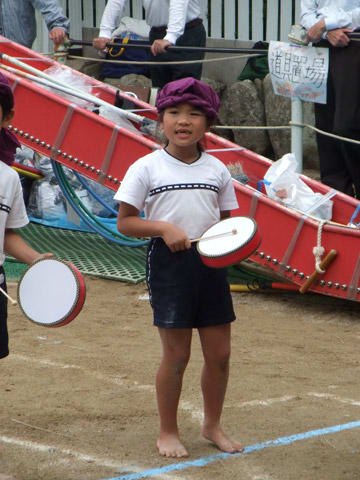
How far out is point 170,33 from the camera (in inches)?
295

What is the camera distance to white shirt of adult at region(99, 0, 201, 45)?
7.44 meters

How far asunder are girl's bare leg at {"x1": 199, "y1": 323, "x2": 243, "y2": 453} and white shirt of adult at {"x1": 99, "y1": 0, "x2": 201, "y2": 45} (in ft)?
14.0

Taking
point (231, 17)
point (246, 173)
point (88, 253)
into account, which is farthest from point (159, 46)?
point (231, 17)

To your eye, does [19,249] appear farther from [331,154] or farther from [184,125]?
[331,154]

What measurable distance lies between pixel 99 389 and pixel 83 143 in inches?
98.4

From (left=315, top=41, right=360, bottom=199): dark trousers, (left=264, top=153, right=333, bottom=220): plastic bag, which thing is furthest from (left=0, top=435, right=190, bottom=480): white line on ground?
(left=315, top=41, right=360, bottom=199): dark trousers

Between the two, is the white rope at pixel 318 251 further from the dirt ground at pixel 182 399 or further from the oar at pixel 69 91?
the oar at pixel 69 91

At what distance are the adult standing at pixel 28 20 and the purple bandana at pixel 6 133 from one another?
4.91m

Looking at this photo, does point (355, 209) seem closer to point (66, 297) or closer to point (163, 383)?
point (163, 383)

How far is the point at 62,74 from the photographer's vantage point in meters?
7.56

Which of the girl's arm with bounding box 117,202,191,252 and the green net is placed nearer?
the girl's arm with bounding box 117,202,191,252

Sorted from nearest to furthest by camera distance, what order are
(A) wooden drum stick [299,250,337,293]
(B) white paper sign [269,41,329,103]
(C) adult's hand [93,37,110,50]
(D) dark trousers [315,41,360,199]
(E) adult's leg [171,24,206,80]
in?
(A) wooden drum stick [299,250,337,293] < (D) dark trousers [315,41,360,199] < (B) white paper sign [269,41,329,103] < (E) adult's leg [171,24,206,80] < (C) adult's hand [93,37,110,50]

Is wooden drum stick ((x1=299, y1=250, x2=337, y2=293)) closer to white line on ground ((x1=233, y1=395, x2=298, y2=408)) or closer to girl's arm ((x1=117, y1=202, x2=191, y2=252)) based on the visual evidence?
white line on ground ((x1=233, y1=395, x2=298, y2=408))

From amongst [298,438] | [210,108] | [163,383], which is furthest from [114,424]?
[210,108]
